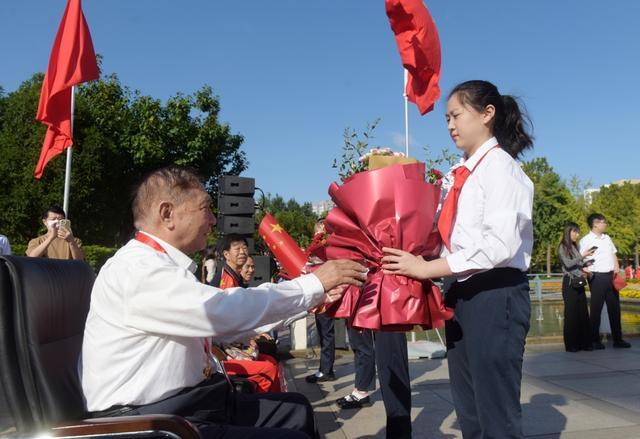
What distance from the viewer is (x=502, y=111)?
2469mm

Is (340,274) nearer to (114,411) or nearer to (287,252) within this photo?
(114,411)

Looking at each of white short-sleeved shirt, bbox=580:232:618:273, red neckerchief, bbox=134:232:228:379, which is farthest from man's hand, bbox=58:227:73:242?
white short-sleeved shirt, bbox=580:232:618:273

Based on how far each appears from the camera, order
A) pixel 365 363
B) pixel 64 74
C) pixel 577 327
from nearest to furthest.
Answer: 1. pixel 365 363
2. pixel 64 74
3. pixel 577 327

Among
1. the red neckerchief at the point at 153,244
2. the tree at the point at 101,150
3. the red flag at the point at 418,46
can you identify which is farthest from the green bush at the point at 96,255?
the red neckerchief at the point at 153,244

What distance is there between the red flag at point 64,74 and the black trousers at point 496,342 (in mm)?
5594

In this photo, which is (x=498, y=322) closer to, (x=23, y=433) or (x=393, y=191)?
(x=393, y=191)

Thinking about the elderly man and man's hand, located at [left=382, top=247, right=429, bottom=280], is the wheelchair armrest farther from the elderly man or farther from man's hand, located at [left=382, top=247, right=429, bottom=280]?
man's hand, located at [left=382, top=247, right=429, bottom=280]

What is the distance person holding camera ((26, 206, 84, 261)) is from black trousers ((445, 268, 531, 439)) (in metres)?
4.00

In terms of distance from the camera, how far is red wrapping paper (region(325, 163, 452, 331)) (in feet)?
7.02

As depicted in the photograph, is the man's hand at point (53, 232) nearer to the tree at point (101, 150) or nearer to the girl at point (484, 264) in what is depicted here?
the girl at point (484, 264)

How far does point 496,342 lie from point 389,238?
60cm

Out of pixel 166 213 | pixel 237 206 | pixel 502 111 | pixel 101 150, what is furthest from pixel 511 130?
pixel 101 150

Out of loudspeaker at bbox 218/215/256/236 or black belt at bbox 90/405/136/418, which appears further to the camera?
loudspeaker at bbox 218/215/256/236

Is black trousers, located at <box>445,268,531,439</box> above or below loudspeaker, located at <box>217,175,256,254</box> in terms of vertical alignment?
below
